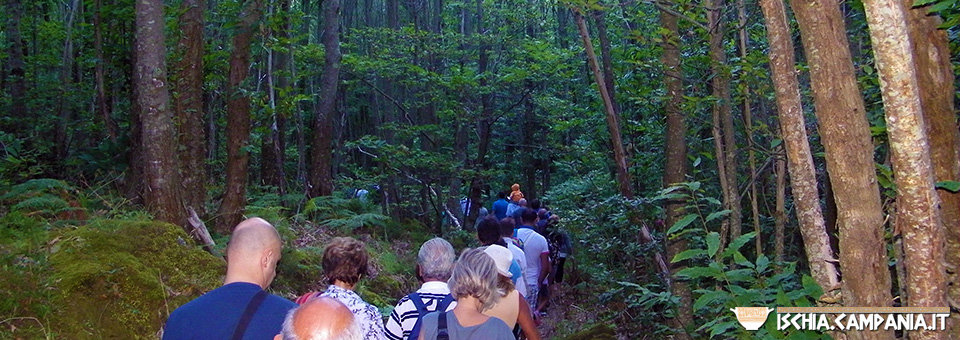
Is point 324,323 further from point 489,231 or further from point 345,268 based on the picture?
point 489,231

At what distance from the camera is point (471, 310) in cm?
388

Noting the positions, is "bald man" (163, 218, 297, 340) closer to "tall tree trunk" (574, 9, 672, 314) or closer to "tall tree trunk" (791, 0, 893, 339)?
"tall tree trunk" (791, 0, 893, 339)

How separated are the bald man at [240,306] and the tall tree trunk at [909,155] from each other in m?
2.66

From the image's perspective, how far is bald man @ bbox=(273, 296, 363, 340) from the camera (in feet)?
7.80

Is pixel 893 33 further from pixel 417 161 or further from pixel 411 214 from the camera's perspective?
pixel 411 214

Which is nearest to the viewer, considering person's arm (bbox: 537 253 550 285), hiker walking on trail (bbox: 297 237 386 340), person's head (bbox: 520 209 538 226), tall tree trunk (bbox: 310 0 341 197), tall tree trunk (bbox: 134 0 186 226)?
hiker walking on trail (bbox: 297 237 386 340)

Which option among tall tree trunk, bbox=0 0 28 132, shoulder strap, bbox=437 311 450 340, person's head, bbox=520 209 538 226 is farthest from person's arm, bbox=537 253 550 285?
tall tree trunk, bbox=0 0 28 132

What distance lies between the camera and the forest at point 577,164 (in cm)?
330

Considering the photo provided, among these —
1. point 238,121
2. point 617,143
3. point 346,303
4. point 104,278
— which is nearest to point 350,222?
point 238,121

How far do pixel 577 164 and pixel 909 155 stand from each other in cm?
1607

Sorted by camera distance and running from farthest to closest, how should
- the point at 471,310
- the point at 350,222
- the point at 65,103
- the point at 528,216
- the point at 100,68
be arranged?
the point at 65,103 < the point at 350,222 < the point at 100,68 < the point at 528,216 < the point at 471,310

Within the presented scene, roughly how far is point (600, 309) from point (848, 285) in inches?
331

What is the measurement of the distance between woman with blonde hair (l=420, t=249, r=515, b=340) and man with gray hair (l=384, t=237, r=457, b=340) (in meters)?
0.37

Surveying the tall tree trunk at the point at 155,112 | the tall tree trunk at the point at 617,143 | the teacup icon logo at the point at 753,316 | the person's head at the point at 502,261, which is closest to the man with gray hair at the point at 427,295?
the person's head at the point at 502,261
